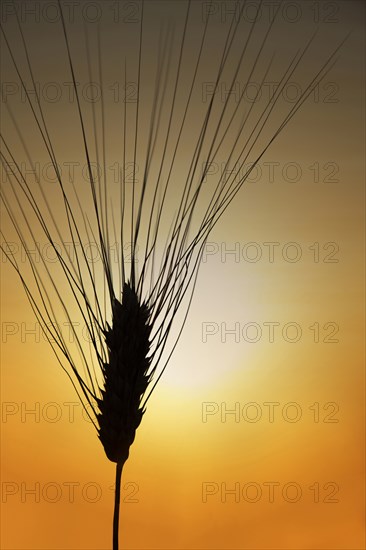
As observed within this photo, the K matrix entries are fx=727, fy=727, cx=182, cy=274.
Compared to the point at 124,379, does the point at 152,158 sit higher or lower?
higher

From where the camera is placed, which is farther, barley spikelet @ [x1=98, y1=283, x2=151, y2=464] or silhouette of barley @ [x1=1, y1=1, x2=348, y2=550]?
silhouette of barley @ [x1=1, y1=1, x2=348, y2=550]

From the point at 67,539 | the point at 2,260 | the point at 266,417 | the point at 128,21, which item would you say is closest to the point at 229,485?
the point at 266,417

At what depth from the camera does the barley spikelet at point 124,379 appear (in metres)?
1.71

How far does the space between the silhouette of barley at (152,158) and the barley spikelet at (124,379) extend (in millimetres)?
786

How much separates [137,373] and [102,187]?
104cm

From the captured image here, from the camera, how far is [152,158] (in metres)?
2.61

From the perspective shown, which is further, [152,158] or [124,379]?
[152,158]

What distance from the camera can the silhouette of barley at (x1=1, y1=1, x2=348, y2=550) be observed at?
101 inches

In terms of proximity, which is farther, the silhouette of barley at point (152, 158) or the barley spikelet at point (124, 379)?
the silhouette of barley at point (152, 158)

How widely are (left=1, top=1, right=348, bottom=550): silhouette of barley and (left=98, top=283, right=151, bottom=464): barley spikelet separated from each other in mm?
786

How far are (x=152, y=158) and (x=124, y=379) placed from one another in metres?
1.11

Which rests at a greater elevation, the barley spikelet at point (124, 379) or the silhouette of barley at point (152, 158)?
the silhouette of barley at point (152, 158)

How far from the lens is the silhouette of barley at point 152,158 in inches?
101

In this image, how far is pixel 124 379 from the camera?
1.72 meters
